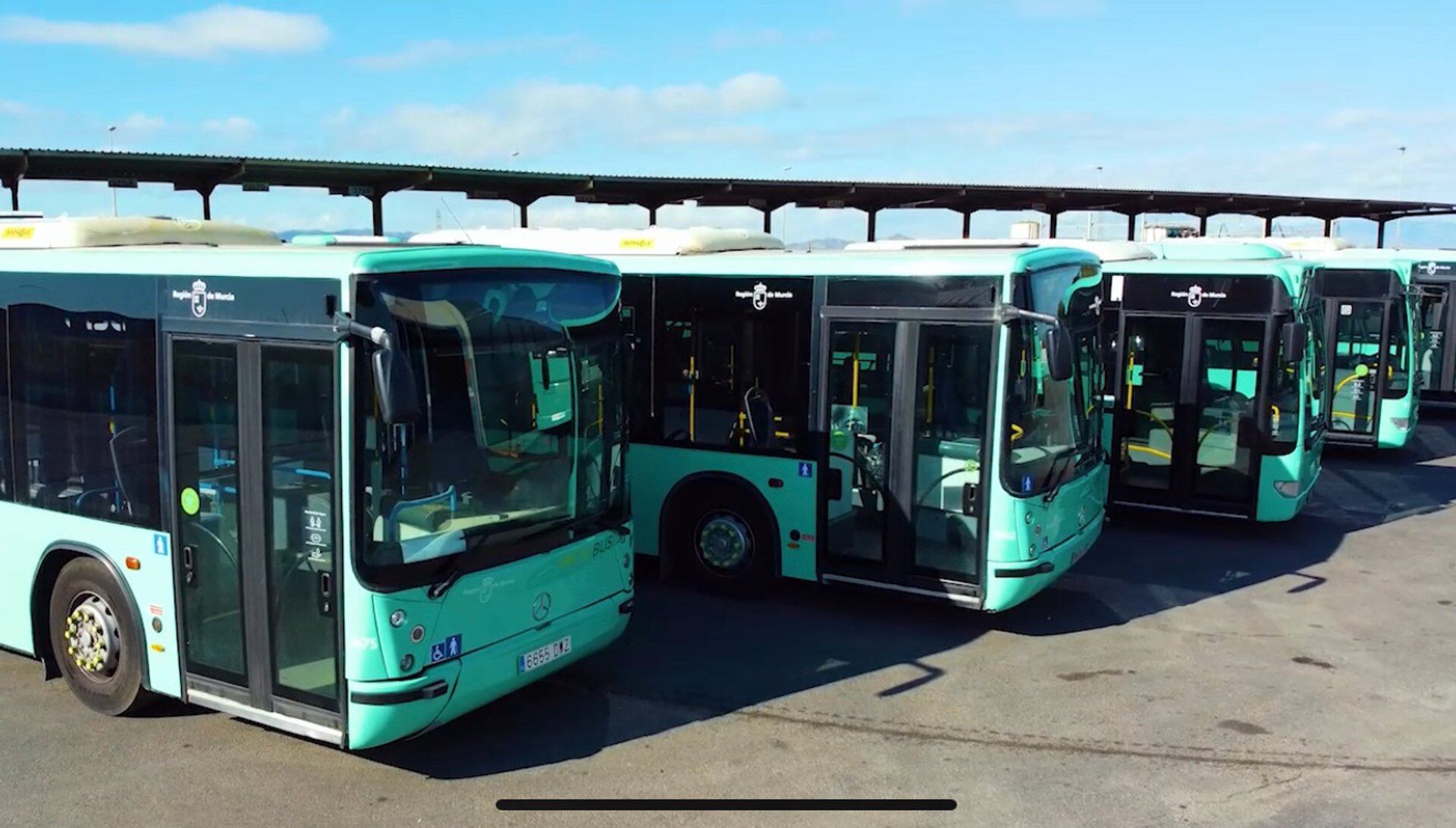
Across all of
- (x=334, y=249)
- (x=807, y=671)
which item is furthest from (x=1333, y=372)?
(x=334, y=249)

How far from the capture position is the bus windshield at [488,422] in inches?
230

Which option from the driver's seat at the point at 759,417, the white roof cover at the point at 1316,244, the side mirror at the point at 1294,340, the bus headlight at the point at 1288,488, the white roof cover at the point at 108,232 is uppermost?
the white roof cover at the point at 1316,244

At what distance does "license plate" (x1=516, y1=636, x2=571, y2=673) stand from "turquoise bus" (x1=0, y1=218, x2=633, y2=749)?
18mm

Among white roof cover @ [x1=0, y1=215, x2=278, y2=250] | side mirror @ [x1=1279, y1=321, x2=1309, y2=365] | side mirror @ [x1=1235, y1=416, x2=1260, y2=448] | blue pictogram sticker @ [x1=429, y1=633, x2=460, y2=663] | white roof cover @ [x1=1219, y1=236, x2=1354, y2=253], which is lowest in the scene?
blue pictogram sticker @ [x1=429, y1=633, x2=460, y2=663]

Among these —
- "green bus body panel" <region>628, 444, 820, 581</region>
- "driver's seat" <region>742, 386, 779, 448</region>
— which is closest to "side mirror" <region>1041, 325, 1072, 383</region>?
"green bus body panel" <region>628, 444, 820, 581</region>

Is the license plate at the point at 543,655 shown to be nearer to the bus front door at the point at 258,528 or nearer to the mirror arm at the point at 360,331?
the bus front door at the point at 258,528

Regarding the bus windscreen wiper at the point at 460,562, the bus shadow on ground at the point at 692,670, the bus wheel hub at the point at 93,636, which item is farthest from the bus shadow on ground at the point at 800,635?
the bus wheel hub at the point at 93,636

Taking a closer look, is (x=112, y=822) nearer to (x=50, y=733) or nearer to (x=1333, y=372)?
(x=50, y=733)

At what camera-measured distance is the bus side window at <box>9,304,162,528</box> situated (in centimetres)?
672

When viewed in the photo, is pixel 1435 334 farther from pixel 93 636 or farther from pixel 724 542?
pixel 93 636

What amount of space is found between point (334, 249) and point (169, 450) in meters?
1.47

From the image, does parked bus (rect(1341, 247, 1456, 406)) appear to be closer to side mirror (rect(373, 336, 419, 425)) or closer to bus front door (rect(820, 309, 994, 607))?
bus front door (rect(820, 309, 994, 607))

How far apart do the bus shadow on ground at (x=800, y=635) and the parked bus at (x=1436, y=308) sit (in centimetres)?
852

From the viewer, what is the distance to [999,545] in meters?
8.71
